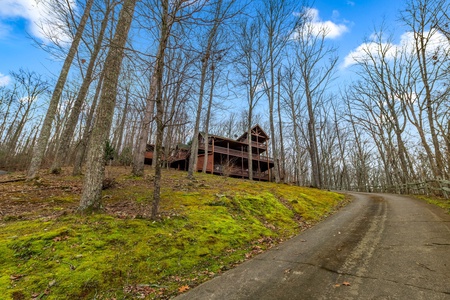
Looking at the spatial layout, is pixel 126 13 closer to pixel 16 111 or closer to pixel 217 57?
pixel 217 57

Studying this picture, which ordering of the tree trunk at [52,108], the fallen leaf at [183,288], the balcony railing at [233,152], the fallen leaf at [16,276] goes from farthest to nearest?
the balcony railing at [233,152]
the tree trunk at [52,108]
the fallen leaf at [183,288]
the fallen leaf at [16,276]

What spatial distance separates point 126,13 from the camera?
5.73 metres

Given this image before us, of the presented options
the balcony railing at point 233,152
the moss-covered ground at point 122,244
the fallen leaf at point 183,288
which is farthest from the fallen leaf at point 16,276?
the balcony railing at point 233,152

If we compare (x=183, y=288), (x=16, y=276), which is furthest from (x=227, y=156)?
(x=16, y=276)

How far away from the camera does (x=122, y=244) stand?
12.0 ft

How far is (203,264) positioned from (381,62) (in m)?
22.5

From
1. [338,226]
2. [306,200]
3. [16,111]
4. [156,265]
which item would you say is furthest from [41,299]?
[16,111]

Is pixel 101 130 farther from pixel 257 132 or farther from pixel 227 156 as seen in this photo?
pixel 257 132

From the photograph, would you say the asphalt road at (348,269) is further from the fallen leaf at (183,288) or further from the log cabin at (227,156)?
the log cabin at (227,156)

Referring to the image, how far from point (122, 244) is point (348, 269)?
3926 mm

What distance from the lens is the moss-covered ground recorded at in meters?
2.78

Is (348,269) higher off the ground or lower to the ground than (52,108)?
lower

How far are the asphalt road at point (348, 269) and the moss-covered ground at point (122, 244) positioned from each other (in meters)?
0.49

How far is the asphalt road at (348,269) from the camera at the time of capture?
2.68 meters
